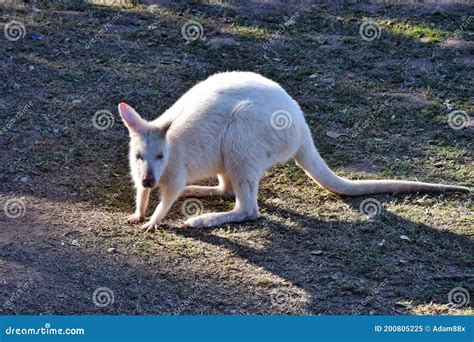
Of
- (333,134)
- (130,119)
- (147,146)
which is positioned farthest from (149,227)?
(333,134)

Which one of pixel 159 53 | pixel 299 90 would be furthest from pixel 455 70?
pixel 159 53

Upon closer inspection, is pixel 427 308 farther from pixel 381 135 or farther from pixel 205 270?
pixel 381 135

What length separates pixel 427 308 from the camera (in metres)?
4.38

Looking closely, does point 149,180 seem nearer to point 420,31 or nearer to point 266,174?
point 266,174

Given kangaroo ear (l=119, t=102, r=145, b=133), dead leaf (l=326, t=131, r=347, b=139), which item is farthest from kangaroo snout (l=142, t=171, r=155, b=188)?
dead leaf (l=326, t=131, r=347, b=139)

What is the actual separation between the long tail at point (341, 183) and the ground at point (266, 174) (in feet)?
0.27

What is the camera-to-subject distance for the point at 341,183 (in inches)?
217

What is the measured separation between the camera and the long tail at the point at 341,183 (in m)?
5.49

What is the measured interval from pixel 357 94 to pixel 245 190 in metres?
2.26

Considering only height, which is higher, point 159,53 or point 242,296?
point 159,53

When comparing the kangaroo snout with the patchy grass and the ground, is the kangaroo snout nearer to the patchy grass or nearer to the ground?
the ground

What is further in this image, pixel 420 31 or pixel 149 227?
pixel 420 31

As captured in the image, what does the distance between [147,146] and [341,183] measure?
140cm

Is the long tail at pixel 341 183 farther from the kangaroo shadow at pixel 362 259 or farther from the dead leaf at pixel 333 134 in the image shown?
the dead leaf at pixel 333 134
